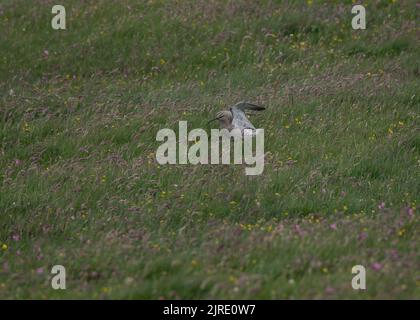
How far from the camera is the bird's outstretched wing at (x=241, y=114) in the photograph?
12.8 metres

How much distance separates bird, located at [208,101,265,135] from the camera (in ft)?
41.9

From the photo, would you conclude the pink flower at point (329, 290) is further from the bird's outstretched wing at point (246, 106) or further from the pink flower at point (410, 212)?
the bird's outstretched wing at point (246, 106)

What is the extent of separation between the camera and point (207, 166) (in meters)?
11.6

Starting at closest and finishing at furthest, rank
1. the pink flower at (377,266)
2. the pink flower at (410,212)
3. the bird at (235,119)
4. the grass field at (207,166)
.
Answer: the pink flower at (377,266), the grass field at (207,166), the pink flower at (410,212), the bird at (235,119)

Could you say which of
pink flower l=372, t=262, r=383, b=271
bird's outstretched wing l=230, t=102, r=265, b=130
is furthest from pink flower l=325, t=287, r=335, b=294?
bird's outstretched wing l=230, t=102, r=265, b=130

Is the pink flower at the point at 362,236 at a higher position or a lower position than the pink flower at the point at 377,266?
higher

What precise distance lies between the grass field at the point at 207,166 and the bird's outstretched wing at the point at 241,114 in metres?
0.41

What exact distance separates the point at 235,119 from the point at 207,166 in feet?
5.07

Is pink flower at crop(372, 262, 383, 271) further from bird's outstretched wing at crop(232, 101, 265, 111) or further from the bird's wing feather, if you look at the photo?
bird's outstretched wing at crop(232, 101, 265, 111)

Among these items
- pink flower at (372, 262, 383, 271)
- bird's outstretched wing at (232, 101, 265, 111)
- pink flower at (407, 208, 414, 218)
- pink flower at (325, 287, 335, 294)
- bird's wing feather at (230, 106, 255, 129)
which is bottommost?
pink flower at (325, 287, 335, 294)

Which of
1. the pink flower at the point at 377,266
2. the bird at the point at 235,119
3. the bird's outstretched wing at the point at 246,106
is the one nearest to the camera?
the pink flower at the point at 377,266

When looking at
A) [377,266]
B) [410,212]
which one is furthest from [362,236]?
[410,212]

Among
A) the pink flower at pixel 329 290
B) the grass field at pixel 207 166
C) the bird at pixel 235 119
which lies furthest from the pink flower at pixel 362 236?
the bird at pixel 235 119

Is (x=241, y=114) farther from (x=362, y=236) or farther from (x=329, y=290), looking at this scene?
(x=329, y=290)
